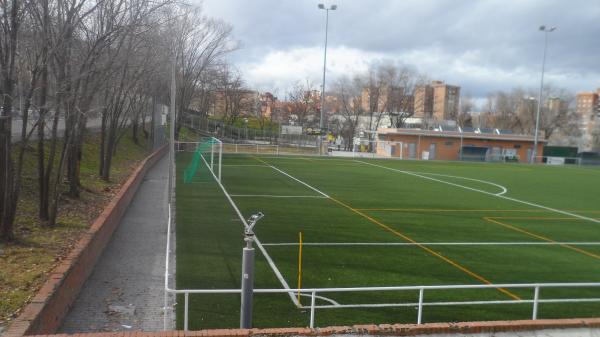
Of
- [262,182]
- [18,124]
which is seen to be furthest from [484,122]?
[18,124]

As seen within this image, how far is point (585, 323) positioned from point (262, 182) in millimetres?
23813

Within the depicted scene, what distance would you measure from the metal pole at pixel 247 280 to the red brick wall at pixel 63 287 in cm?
271

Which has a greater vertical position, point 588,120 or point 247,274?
point 588,120

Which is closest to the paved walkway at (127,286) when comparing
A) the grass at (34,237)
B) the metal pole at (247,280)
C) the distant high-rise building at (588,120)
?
the grass at (34,237)

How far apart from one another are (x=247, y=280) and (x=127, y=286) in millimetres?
5432

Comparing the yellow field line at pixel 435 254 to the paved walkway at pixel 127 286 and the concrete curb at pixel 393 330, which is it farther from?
the paved walkway at pixel 127 286

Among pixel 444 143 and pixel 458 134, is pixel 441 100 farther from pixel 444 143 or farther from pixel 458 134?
pixel 444 143

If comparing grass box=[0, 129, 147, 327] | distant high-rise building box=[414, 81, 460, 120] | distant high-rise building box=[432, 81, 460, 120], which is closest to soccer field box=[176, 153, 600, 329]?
grass box=[0, 129, 147, 327]

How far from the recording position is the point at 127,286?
410 inches

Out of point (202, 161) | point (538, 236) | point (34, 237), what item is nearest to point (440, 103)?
point (202, 161)

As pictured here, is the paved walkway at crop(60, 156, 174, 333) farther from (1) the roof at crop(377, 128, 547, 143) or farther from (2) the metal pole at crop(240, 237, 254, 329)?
(1) the roof at crop(377, 128, 547, 143)

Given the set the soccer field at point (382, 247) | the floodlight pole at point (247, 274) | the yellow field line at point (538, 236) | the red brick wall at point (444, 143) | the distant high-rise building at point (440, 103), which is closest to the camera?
the floodlight pole at point (247, 274)

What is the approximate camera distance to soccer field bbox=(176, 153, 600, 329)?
974 cm

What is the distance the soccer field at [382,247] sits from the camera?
9742 millimetres
